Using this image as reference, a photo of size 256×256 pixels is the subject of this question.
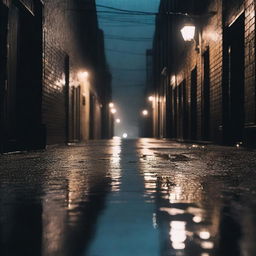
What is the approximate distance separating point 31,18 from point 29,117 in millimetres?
2116

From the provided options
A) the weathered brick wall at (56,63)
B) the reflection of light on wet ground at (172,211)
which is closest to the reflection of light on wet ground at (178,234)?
the reflection of light on wet ground at (172,211)

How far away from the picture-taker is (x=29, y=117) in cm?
922

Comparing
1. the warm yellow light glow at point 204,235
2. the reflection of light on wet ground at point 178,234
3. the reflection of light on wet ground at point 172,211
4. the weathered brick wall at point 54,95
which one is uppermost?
the weathered brick wall at point 54,95

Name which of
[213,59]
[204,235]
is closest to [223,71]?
[213,59]

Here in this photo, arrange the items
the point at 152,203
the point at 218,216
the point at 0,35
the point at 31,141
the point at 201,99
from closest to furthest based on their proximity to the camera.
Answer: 1. the point at 218,216
2. the point at 152,203
3. the point at 0,35
4. the point at 31,141
5. the point at 201,99

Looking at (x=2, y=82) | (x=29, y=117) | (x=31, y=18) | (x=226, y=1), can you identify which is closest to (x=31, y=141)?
(x=29, y=117)

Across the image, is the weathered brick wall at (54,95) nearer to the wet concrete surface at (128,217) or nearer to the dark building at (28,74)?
the dark building at (28,74)

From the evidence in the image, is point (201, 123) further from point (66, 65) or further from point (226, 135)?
point (66, 65)

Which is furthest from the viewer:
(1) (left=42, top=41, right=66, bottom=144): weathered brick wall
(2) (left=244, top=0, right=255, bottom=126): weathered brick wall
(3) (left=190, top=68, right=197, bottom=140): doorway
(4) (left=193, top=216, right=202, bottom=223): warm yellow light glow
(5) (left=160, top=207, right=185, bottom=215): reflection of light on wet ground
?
(3) (left=190, top=68, right=197, bottom=140): doorway

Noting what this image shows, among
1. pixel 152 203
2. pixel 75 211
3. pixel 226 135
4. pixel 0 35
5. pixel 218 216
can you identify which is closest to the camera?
pixel 218 216

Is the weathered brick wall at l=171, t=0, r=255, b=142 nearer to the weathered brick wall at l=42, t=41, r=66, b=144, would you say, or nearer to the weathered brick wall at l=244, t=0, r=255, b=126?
the weathered brick wall at l=244, t=0, r=255, b=126

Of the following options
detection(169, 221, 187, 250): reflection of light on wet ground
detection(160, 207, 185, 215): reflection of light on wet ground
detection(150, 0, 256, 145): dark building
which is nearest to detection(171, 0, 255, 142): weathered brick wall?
detection(150, 0, 256, 145): dark building

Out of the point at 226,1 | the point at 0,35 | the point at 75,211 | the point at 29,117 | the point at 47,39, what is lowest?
the point at 75,211

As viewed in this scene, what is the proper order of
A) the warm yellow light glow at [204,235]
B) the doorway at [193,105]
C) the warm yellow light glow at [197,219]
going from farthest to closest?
the doorway at [193,105] → the warm yellow light glow at [197,219] → the warm yellow light glow at [204,235]
